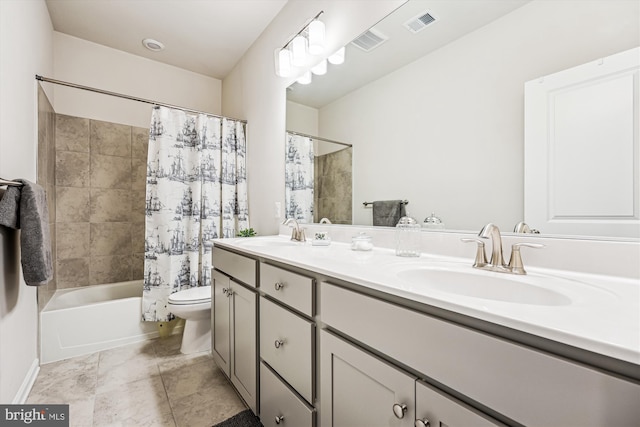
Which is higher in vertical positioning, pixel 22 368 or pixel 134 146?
pixel 134 146

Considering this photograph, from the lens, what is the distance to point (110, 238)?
108 inches

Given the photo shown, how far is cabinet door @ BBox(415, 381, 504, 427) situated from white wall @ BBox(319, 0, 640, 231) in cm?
65

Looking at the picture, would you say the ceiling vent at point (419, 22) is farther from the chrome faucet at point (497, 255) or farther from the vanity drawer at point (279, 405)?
the vanity drawer at point (279, 405)

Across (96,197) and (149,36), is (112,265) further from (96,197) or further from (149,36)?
(149,36)

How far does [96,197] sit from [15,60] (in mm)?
1446

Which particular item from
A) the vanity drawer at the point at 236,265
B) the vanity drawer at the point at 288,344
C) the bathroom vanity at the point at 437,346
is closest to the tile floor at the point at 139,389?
the bathroom vanity at the point at 437,346

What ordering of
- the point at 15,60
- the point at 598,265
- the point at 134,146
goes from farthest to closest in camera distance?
the point at 134,146 → the point at 15,60 → the point at 598,265

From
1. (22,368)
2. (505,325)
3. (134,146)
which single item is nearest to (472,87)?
(505,325)

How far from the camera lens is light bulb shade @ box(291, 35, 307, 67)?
189 cm

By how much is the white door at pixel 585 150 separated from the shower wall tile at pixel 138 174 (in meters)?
3.16

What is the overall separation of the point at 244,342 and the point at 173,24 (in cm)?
252

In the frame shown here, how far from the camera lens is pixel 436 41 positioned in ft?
3.94

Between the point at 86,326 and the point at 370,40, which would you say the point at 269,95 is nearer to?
the point at 370,40

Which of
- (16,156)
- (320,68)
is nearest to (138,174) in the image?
(16,156)
